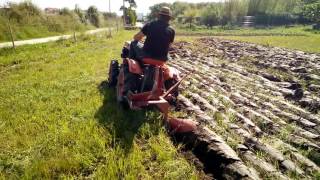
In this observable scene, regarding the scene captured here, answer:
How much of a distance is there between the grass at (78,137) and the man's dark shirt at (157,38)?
1027mm

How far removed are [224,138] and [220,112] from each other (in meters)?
1.18

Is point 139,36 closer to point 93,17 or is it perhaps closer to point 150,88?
point 150,88

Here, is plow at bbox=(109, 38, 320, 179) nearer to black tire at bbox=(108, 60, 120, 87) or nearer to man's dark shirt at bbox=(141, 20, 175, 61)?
black tire at bbox=(108, 60, 120, 87)

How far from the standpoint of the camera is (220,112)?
5.93m

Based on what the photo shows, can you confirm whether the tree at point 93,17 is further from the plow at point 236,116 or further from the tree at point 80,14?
the plow at point 236,116

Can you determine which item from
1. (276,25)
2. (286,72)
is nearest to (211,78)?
(286,72)

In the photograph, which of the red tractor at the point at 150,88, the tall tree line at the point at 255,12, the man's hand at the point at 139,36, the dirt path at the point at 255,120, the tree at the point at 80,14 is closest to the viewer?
the dirt path at the point at 255,120

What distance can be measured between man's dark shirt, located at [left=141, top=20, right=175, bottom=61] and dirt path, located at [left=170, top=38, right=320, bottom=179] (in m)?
1.23

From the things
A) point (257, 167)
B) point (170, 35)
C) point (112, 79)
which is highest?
point (170, 35)

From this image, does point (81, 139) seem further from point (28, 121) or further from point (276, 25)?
point (276, 25)

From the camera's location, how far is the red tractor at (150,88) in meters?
5.07

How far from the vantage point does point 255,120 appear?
18.4 ft

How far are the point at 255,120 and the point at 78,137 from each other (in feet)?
9.84

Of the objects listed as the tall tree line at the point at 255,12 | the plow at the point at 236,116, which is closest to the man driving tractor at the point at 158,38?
the plow at the point at 236,116
